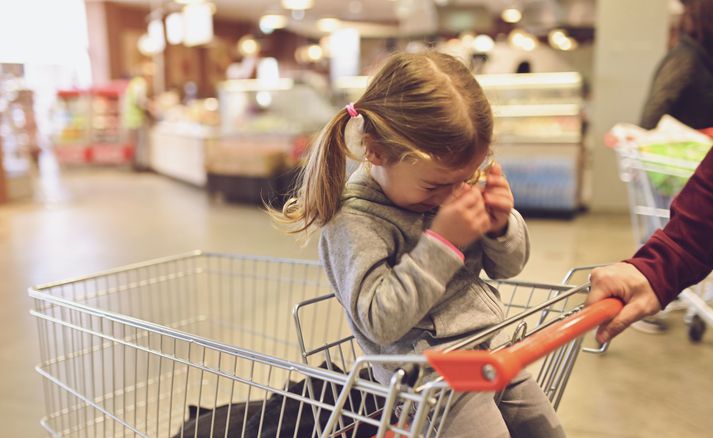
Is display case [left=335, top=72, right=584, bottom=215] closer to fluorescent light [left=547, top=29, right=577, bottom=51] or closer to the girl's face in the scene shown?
the girl's face

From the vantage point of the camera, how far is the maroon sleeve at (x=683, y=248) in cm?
116

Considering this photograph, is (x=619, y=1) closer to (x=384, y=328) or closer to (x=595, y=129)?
(x=595, y=129)

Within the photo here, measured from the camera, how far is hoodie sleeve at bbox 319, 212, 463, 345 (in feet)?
3.32

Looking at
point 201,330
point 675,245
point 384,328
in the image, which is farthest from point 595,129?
point 384,328

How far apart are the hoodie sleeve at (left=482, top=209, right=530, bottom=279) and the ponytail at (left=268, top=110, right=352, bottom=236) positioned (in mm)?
307

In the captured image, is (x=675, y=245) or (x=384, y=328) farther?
(x=675, y=245)

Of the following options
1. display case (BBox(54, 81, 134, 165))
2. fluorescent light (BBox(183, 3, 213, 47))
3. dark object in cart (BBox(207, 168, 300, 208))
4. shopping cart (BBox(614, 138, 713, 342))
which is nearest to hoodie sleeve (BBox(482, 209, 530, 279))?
shopping cart (BBox(614, 138, 713, 342))

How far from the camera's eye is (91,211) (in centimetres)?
681

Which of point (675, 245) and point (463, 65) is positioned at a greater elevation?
point (463, 65)

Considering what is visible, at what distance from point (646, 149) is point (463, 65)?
1.56 metres

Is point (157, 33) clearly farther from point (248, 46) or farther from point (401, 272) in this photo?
point (401, 272)

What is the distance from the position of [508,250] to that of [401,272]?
0.26 m

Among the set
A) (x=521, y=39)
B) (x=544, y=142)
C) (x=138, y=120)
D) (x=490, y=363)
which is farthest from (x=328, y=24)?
(x=490, y=363)

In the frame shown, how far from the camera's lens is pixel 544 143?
5980 millimetres
